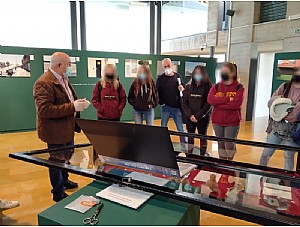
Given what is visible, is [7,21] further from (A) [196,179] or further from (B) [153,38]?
(A) [196,179]

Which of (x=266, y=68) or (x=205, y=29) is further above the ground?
(x=205, y=29)

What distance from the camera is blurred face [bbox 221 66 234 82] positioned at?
117 inches

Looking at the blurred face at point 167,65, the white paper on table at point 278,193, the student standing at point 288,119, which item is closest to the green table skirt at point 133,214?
the white paper on table at point 278,193

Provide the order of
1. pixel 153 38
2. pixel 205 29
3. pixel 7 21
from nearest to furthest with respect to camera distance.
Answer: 1. pixel 7 21
2. pixel 153 38
3. pixel 205 29

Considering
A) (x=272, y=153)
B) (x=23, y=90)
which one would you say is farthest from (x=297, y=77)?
(x=23, y=90)

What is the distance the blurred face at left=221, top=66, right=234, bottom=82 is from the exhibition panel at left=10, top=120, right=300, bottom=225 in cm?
153

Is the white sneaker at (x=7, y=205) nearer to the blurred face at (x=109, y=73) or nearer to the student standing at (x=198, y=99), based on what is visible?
the blurred face at (x=109, y=73)

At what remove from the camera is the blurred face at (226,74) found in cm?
297

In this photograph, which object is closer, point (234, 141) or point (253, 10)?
point (234, 141)

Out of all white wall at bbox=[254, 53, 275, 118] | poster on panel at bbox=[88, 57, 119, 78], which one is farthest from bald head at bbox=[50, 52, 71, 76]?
white wall at bbox=[254, 53, 275, 118]

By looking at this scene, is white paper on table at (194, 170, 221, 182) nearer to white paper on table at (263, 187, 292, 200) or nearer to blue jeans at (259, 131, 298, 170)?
white paper on table at (263, 187, 292, 200)

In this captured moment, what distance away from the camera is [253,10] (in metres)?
7.22

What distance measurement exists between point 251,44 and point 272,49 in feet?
2.69

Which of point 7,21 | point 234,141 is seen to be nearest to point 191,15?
point 7,21
